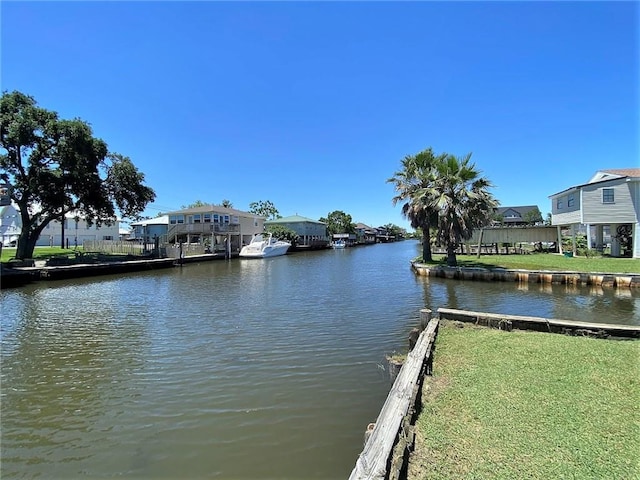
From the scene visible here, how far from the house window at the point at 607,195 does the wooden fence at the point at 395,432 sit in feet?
81.8

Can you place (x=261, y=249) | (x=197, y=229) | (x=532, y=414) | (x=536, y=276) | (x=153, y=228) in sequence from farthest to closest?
(x=153, y=228) < (x=261, y=249) < (x=197, y=229) < (x=536, y=276) < (x=532, y=414)

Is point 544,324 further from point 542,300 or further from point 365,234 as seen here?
point 365,234

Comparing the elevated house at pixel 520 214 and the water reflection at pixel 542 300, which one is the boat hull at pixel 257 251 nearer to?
the water reflection at pixel 542 300

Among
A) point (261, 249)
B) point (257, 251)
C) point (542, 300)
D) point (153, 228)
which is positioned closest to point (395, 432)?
point (542, 300)

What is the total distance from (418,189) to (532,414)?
21.9m

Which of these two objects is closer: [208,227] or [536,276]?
[536,276]

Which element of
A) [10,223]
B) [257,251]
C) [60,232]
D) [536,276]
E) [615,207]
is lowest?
[536,276]

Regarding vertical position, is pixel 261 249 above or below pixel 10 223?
below

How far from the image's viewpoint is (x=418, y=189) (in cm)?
2445

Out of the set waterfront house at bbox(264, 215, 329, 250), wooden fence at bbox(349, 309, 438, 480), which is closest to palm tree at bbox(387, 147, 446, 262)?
wooden fence at bbox(349, 309, 438, 480)

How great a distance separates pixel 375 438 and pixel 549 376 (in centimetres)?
301

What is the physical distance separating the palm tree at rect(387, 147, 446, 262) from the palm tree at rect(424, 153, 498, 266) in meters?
0.81

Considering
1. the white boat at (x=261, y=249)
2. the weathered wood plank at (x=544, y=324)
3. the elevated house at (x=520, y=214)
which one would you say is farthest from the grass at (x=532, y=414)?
the elevated house at (x=520, y=214)

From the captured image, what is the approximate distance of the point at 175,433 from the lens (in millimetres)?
4777
